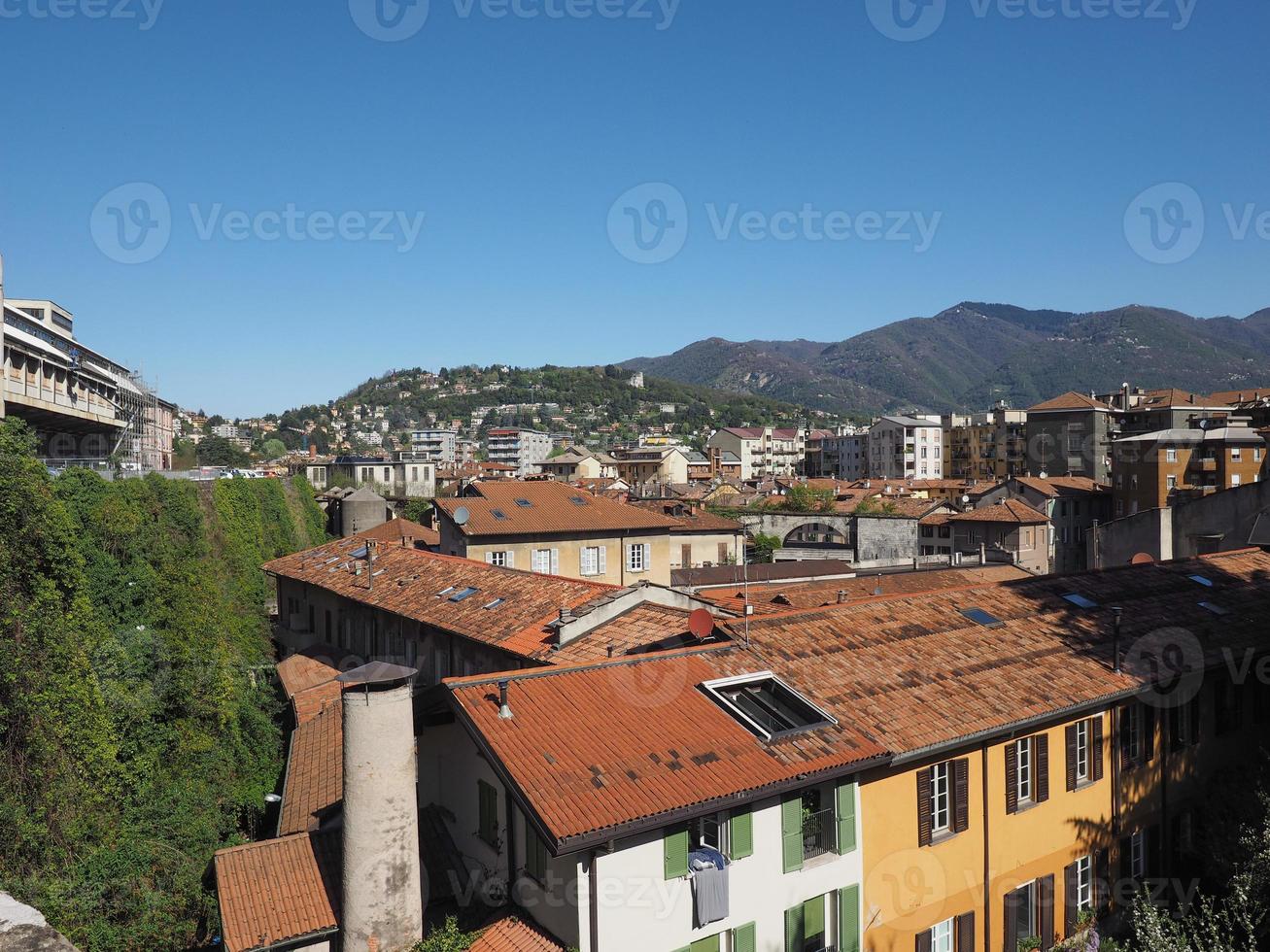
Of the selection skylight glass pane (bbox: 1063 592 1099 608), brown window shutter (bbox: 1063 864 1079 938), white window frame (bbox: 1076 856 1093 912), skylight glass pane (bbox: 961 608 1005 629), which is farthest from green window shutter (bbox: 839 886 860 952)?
skylight glass pane (bbox: 1063 592 1099 608)

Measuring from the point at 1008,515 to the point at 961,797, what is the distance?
5116cm

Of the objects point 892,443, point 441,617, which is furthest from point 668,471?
point 441,617

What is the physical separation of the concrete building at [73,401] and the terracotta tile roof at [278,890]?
69.6ft

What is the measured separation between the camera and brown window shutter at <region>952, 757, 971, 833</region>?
42.5ft

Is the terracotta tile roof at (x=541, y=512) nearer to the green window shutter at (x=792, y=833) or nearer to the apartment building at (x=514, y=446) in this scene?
the green window shutter at (x=792, y=833)

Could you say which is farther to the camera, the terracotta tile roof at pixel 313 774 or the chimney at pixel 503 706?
the terracotta tile roof at pixel 313 774

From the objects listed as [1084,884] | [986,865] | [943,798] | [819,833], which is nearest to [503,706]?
[819,833]

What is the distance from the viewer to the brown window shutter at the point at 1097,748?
48.5 feet

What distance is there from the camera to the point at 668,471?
133250mm

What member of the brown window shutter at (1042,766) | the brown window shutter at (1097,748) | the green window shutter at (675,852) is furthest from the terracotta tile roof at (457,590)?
the brown window shutter at (1097,748)

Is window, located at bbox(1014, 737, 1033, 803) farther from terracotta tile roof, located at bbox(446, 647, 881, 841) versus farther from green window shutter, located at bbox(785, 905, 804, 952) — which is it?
green window shutter, located at bbox(785, 905, 804, 952)

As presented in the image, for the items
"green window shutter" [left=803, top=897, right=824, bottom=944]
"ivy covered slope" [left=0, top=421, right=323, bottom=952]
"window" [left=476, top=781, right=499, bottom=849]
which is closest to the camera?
"green window shutter" [left=803, top=897, right=824, bottom=944]

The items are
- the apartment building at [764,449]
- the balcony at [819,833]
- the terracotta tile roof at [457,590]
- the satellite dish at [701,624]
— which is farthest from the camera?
the apartment building at [764,449]

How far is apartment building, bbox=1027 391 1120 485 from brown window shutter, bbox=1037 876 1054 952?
79588 millimetres
